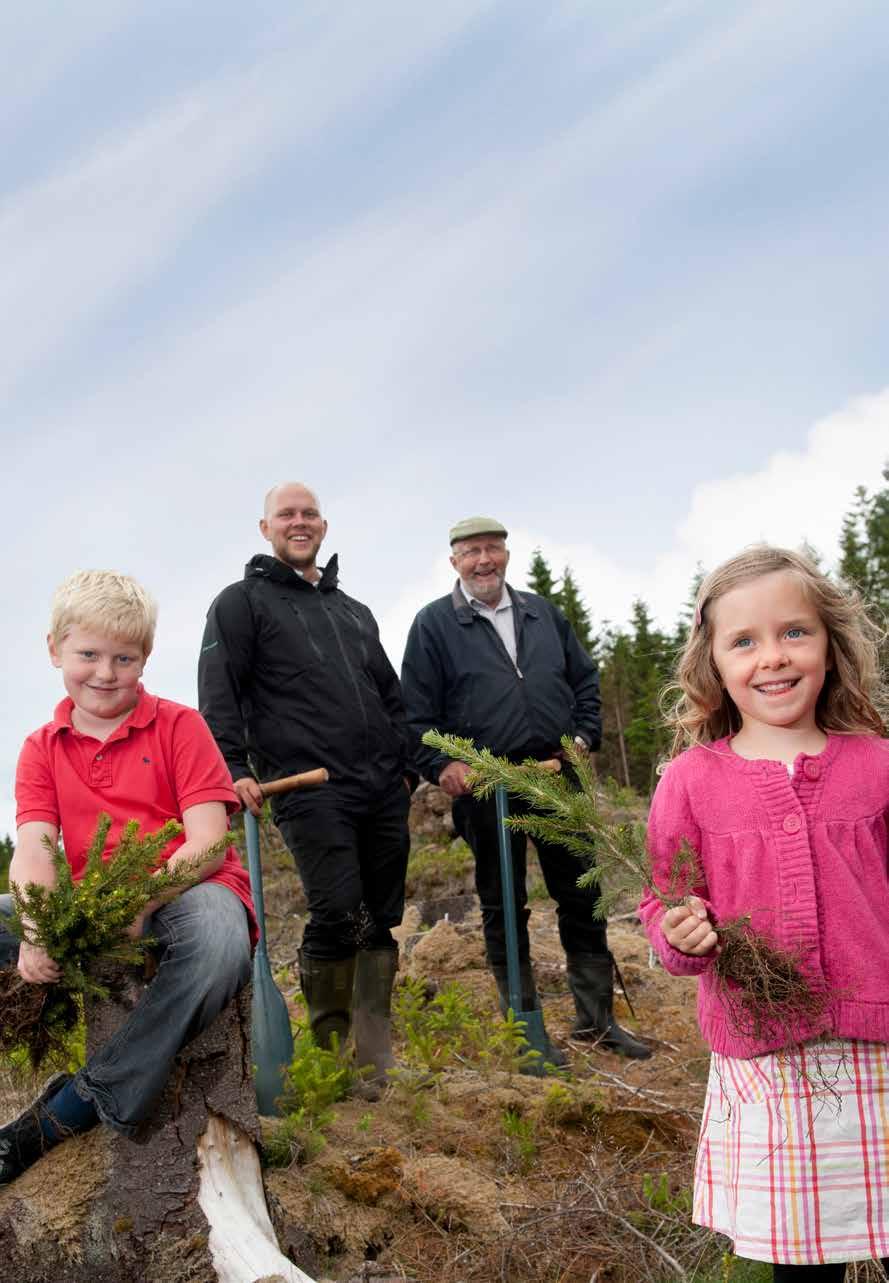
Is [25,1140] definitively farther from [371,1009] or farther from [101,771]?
[371,1009]

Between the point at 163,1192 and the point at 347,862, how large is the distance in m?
1.91

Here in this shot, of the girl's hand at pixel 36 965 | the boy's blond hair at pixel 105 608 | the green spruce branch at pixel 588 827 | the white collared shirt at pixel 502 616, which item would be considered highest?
the white collared shirt at pixel 502 616

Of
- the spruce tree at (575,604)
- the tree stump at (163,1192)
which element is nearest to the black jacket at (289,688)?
the tree stump at (163,1192)

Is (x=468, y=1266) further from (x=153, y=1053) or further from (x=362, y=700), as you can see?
(x=362, y=700)

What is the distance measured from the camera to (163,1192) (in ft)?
11.1

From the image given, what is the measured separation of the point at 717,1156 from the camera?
2600 mm

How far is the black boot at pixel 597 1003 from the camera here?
6.40m

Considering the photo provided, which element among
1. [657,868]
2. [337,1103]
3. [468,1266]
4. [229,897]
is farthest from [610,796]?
[337,1103]

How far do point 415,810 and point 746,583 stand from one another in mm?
15331

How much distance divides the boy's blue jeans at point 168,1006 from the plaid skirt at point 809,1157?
1.43 meters

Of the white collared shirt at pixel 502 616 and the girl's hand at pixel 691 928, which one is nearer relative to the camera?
the girl's hand at pixel 691 928

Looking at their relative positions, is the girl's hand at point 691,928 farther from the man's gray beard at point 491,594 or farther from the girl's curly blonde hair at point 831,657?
the man's gray beard at point 491,594

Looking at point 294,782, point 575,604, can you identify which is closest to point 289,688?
point 294,782

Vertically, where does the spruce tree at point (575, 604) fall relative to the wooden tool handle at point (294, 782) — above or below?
above
